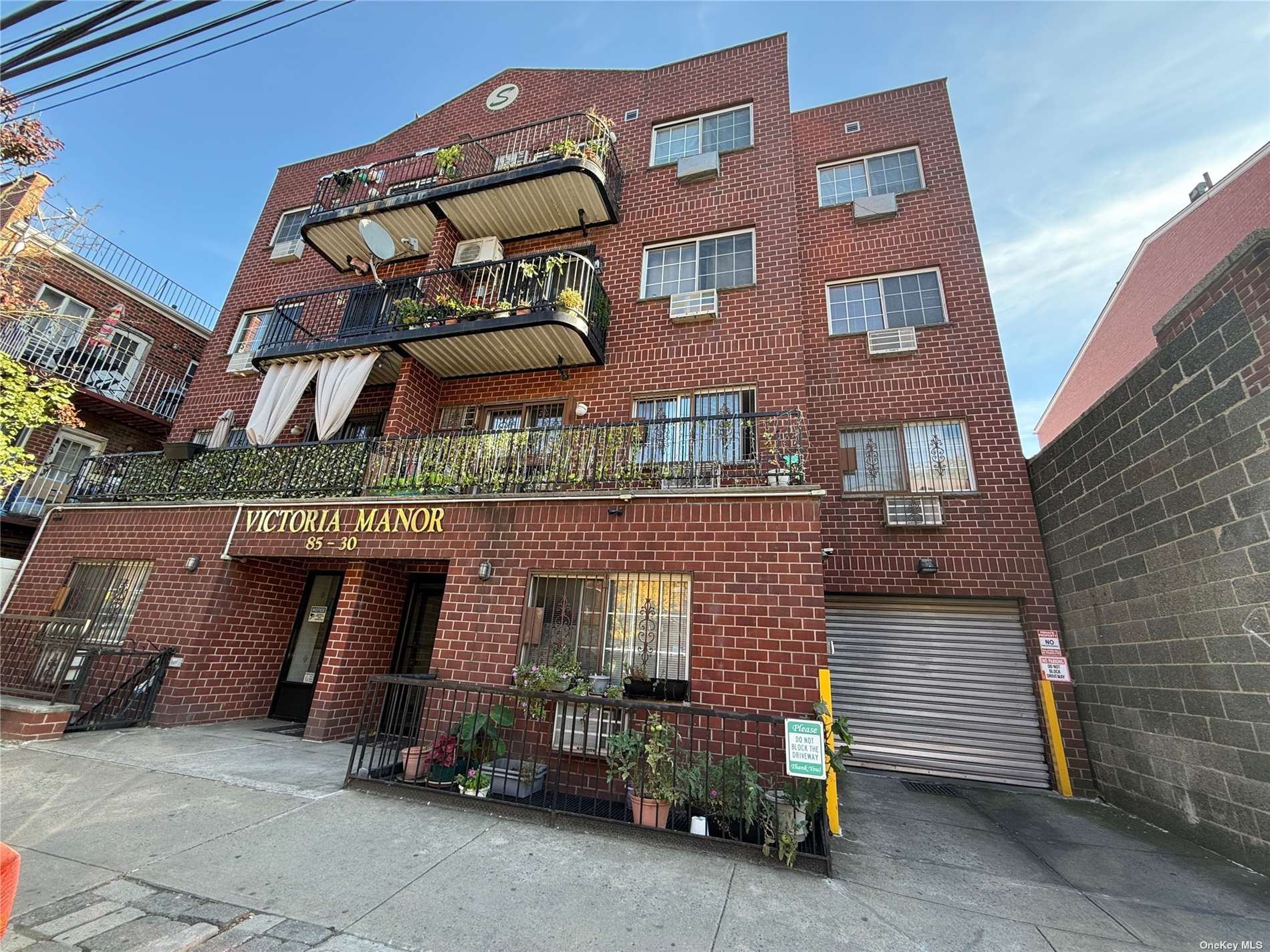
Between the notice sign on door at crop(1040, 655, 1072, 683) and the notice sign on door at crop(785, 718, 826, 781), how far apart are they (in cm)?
531

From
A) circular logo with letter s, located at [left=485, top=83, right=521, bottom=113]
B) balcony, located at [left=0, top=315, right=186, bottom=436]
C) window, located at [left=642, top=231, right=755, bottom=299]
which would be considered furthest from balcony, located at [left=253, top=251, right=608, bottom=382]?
balcony, located at [left=0, top=315, right=186, bottom=436]

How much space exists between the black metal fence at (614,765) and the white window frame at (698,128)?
10.7m

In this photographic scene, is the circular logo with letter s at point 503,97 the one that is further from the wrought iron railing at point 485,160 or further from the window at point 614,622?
the window at point 614,622

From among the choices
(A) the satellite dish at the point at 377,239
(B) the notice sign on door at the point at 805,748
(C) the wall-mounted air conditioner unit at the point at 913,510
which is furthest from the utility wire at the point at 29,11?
(C) the wall-mounted air conditioner unit at the point at 913,510

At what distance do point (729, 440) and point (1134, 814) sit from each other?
665 centimetres

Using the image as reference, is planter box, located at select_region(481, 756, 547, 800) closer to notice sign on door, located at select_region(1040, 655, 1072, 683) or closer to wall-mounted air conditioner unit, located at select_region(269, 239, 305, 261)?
notice sign on door, located at select_region(1040, 655, 1072, 683)

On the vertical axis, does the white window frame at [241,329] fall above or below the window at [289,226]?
below

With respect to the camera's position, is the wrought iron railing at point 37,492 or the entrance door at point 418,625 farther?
the wrought iron railing at point 37,492

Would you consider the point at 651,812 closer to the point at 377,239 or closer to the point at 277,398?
the point at 277,398

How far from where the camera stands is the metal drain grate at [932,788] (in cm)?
670

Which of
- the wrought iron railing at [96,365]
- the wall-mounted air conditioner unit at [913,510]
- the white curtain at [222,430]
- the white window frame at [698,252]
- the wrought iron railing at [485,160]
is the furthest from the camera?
the wrought iron railing at [96,365]

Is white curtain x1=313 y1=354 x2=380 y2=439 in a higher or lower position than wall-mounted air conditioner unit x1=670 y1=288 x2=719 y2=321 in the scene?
lower

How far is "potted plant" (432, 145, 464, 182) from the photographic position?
10.5 m

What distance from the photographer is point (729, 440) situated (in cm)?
768
